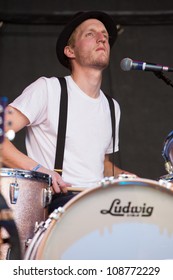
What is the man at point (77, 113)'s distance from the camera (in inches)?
130

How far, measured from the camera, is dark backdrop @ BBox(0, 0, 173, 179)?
4.26 metres

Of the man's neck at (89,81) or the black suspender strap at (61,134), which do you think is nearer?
the black suspender strap at (61,134)

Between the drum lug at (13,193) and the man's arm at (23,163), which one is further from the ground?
the man's arm at (23,163)

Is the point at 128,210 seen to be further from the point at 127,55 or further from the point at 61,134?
the point at 127,55

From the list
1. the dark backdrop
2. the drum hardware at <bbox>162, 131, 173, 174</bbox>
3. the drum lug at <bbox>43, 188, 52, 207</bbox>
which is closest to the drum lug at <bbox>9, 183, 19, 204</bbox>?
the drum lug at <bbox>43, 188, 52, 207</bbox>

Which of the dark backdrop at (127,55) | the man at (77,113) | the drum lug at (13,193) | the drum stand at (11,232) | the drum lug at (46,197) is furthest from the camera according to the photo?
the dark backdrop at (127,55)

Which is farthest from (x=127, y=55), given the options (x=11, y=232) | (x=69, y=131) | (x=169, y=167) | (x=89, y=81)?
(x=11, y=232)

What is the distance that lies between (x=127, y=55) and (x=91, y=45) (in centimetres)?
86

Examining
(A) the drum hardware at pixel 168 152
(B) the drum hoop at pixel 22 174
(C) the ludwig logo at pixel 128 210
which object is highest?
(A) the drum hardware at pixel 168 152

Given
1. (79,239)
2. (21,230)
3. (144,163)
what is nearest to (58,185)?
(21,230)

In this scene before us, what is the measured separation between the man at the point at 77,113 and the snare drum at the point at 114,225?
3.06 feet

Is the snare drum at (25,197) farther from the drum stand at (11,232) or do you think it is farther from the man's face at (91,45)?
the man's face at (91,45)

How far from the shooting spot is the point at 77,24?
365cm

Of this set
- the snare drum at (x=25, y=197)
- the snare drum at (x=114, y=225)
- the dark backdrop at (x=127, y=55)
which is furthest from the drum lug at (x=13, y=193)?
the dark backdrop at (x=127, y=55)
